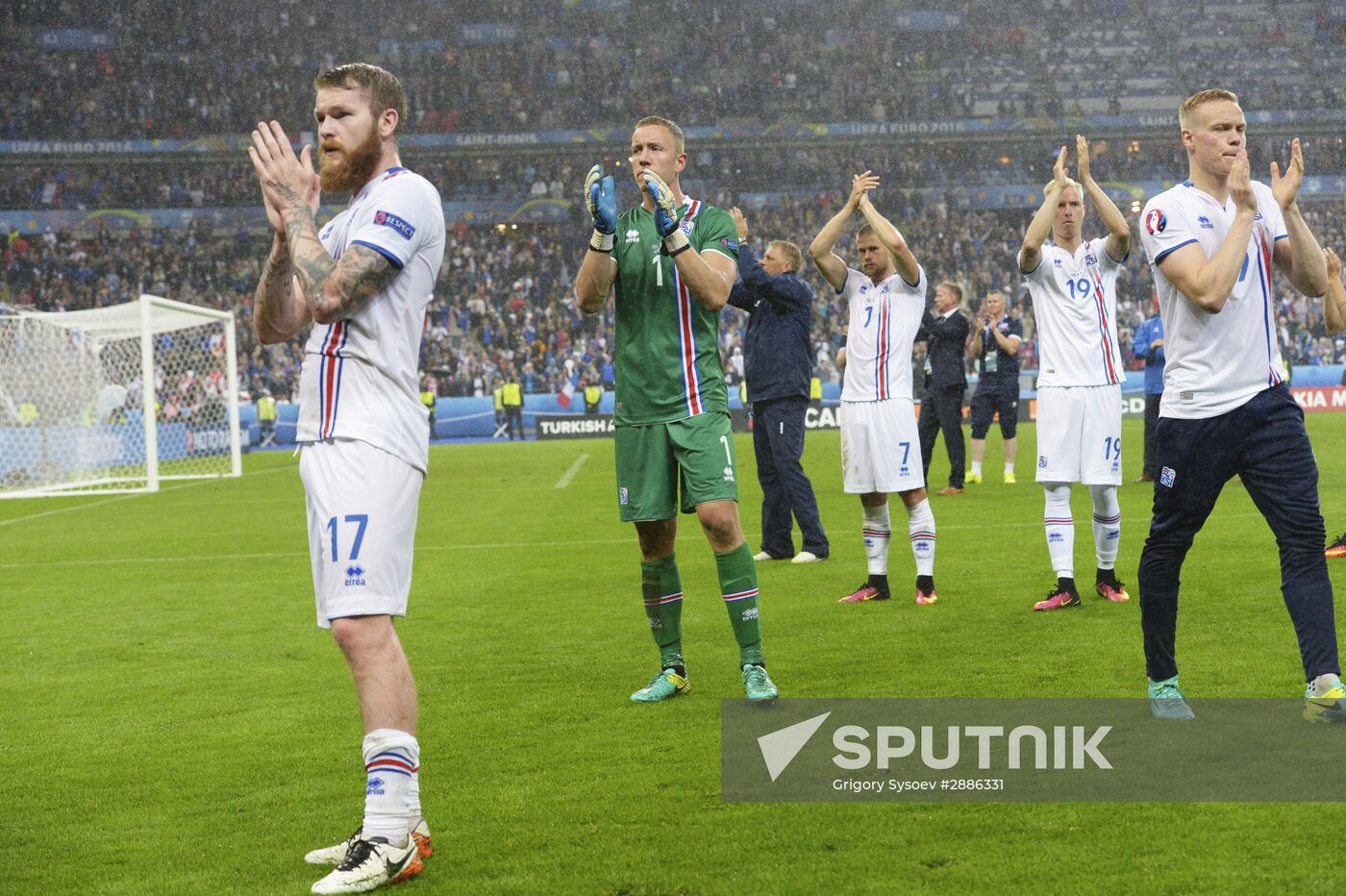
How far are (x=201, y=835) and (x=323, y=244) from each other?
1.75 meters

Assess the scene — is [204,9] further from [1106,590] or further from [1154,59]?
[1106,590]

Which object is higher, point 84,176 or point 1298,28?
point 1298,28

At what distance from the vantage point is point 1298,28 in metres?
50.0

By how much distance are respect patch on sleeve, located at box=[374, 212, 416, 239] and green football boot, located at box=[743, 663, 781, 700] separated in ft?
8.16

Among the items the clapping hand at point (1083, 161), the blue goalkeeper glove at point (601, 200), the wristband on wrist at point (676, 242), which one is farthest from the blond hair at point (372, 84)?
the clapping hand at point (1083, 161)

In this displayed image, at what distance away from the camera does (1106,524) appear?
7496 millimetres

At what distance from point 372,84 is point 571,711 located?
2686 mm

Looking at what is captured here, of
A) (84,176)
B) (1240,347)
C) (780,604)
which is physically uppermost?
(84,176)

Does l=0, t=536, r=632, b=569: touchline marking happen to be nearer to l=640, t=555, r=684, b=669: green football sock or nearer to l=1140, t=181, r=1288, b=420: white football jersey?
l=640, t=555, r=684, b=669: green football sock

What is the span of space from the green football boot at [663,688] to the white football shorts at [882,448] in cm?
252

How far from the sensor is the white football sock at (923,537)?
772 centimetres

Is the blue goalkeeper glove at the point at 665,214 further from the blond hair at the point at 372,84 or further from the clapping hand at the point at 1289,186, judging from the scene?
the clapping hand at the point at 1289,186

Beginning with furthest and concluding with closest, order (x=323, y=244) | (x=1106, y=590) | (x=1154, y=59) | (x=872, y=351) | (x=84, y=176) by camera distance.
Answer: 1. (x=1154, y=59)
2. (x=84, y=176)
3. (x=872, y=351)
4. (x=1106, y=590)
5. (x=323, y=244)

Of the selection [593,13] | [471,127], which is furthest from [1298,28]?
[471,127]
